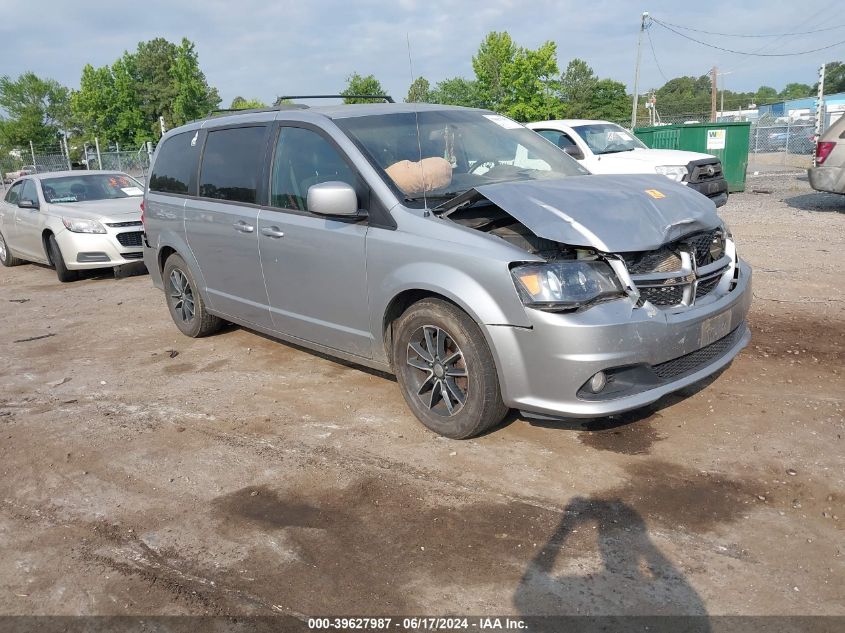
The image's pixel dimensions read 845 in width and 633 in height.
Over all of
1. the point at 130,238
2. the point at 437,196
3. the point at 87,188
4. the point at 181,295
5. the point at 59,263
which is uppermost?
the point at 437,196

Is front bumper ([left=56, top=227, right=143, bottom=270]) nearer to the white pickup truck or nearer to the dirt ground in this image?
the dirt ground

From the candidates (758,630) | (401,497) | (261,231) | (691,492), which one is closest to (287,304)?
(261,231)

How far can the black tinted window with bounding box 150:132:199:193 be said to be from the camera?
601 centimetres

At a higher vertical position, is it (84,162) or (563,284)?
(84,162)

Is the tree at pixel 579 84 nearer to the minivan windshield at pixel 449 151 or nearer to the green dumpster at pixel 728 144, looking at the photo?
the green dumpster at pixel 728 144

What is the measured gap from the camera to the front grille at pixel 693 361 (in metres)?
3.68

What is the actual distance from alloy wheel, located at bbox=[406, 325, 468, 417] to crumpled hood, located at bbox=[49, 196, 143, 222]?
7.25m

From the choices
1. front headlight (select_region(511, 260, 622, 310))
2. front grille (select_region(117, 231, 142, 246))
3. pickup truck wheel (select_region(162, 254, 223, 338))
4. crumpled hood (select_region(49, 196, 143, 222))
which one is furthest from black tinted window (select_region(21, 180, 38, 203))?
front headlight (select_region(511, 260, 622, 310))

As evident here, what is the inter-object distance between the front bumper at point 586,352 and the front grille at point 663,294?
8 centimetres

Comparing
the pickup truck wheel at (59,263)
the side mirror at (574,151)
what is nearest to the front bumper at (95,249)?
the pickup truck wheel at (59,263)

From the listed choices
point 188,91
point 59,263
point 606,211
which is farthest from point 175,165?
point 188,91

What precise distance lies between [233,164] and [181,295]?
1.71 meters

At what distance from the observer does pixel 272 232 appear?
487 cm

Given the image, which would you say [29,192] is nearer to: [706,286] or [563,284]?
[563,284]
